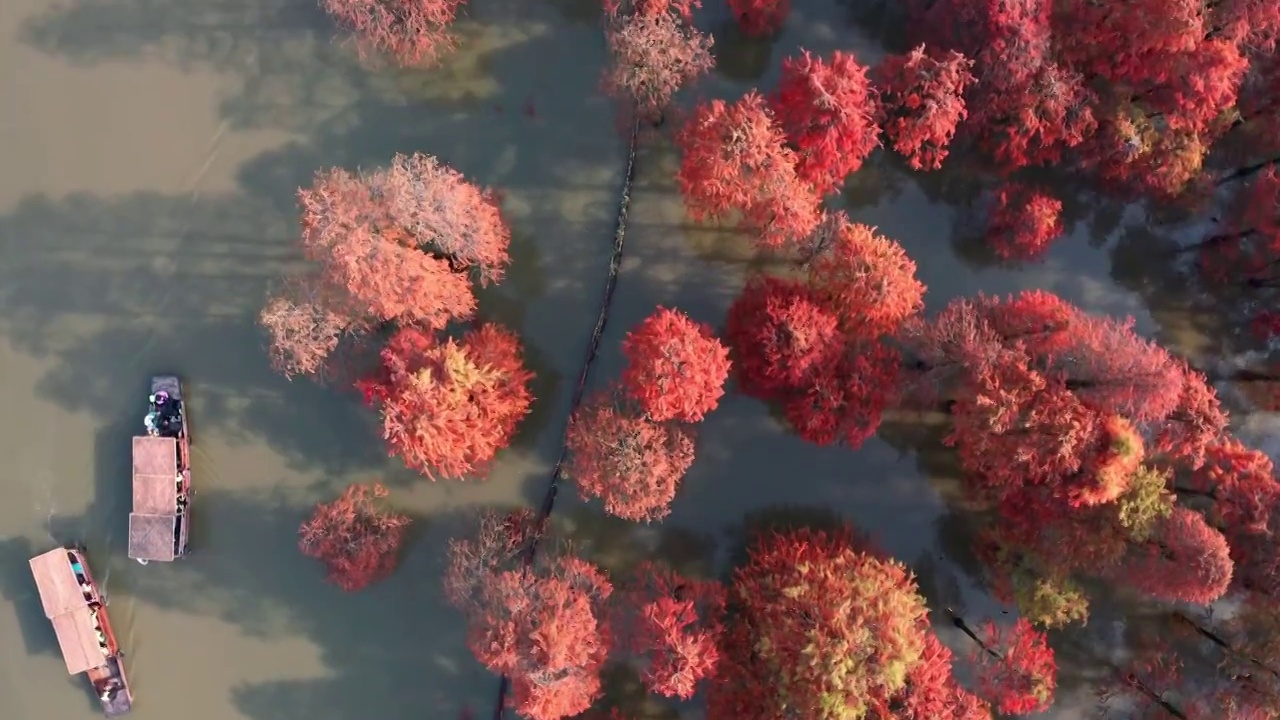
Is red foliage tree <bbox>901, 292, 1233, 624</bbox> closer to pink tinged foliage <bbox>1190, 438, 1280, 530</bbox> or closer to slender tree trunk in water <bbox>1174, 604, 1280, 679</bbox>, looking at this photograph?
pink tinged foliage <bbox>1190, 438, 1280, 530</bbox>

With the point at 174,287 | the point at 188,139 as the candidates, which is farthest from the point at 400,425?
the point at 188,139

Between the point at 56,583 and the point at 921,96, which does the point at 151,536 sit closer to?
the point at 56,583

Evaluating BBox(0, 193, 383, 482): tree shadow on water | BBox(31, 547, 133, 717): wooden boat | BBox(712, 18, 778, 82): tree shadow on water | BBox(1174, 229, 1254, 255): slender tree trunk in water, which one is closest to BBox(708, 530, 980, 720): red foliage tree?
BBox(0, 193, 383, 482): tree shadow on water

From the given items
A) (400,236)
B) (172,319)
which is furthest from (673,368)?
(172,319)

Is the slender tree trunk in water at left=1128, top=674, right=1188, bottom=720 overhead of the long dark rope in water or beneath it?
beneath

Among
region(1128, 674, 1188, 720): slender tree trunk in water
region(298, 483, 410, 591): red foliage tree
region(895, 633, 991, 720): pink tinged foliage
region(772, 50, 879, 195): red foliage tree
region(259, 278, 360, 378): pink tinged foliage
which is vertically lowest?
region(298, 483, 410, 591): red foliage tree

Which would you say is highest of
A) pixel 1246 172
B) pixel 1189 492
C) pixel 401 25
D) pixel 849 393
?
pixel 1246 172
